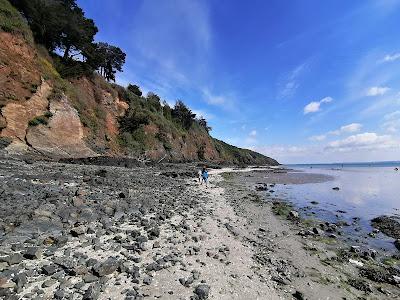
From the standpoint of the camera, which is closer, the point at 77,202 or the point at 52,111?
the point at 77,202

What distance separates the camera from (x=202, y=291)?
653 centimetres

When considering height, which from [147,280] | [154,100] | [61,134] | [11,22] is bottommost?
[147,280]

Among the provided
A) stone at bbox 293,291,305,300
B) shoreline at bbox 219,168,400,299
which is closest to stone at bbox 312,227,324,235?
shoreline at bbox 219,168,400,299

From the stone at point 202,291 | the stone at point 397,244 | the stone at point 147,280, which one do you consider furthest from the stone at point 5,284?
the stone at point 397,244

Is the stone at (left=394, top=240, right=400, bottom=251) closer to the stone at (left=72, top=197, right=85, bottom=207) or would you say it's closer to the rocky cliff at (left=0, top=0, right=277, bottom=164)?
the stone at (left=72, top=197, right=85, bottom=207)

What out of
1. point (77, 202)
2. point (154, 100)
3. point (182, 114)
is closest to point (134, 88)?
point (154, 100)

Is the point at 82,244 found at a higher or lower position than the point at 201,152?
lower

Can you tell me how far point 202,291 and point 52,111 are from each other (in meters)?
33.3

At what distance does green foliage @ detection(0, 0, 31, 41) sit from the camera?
32.2 meters

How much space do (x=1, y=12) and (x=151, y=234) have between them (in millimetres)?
39176

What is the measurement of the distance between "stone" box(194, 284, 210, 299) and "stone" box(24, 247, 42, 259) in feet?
14.5

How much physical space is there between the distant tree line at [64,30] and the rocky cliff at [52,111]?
3.05 metres

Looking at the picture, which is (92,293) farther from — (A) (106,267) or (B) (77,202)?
(B) (77,202)

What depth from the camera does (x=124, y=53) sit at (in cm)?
6150
